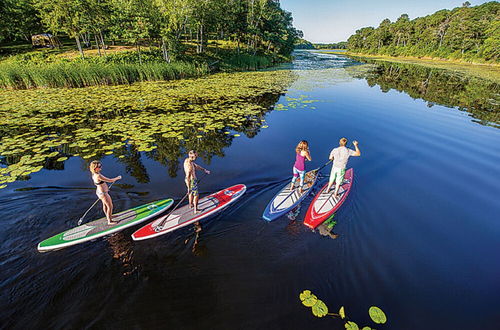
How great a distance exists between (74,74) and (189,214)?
852 inches

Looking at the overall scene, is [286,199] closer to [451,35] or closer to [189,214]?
[189,214]

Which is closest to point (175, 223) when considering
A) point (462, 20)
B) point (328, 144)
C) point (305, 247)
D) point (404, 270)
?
point (305, 247)

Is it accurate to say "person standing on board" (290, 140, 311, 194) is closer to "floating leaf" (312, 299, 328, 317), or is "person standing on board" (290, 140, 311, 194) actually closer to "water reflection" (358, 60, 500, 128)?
"floating leaf" (312, 299, 328, 317)

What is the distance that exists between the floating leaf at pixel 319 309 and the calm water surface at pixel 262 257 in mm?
129

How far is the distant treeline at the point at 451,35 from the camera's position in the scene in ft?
157

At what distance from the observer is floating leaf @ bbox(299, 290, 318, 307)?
3.79 metres

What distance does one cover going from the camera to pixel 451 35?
57.6 metres

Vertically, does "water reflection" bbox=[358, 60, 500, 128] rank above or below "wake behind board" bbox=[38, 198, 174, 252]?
above

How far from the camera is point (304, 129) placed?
1220 centimetres

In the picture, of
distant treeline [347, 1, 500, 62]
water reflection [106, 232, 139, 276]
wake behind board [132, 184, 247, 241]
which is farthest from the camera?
distant treeline [347, 1, 500, 62]

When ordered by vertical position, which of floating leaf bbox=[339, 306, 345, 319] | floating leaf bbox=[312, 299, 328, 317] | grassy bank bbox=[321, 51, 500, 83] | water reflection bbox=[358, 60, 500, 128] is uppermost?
grassy bank bbox=[321, 51, 500, 83]

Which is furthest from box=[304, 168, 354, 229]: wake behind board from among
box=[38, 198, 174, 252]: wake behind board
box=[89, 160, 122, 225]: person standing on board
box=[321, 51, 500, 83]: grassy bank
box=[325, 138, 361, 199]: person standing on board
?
box=[321, 51, 500, 83]: grassy bank

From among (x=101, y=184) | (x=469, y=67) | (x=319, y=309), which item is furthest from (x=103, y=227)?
(x=469, y=67)

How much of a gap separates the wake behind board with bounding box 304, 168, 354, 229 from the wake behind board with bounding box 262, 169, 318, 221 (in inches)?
16.4
